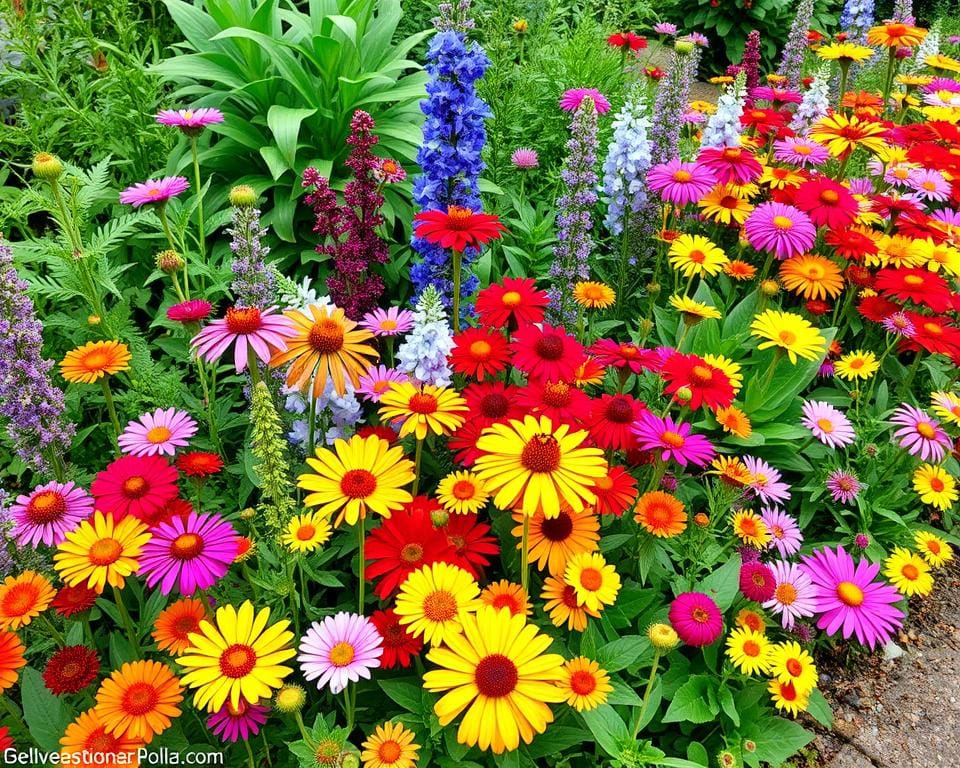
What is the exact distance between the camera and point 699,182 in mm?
2604

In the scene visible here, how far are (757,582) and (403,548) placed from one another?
99cm

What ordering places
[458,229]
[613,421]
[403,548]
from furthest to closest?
1. [458,229]
2. [613,421]
3. [403,548]

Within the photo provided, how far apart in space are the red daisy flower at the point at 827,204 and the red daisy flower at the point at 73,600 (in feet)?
8.47

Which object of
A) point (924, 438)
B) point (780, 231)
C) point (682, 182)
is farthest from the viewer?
point (682, 182)

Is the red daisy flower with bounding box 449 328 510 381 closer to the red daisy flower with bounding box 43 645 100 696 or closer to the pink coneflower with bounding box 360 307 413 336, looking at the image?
the pink coneflower with bounding box 360 307 413 336

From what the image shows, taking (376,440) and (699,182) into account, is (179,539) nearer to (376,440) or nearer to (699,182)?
(376,440)

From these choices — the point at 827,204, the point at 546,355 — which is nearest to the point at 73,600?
the point at 546,355

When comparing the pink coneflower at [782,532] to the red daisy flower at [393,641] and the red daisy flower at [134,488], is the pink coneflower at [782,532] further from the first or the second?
the red daisy flower at [134,488]

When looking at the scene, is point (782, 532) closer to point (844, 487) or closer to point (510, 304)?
point (844, 487)

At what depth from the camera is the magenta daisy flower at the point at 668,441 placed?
176cm

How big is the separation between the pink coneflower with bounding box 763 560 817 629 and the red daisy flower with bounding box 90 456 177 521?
1591 mm

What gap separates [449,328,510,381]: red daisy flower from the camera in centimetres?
189

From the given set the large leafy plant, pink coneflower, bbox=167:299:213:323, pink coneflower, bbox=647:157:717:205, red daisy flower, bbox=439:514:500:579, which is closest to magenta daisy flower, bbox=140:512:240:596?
red daisy flower, bbox=439:514:500:579

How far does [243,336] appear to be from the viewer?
153 cm
